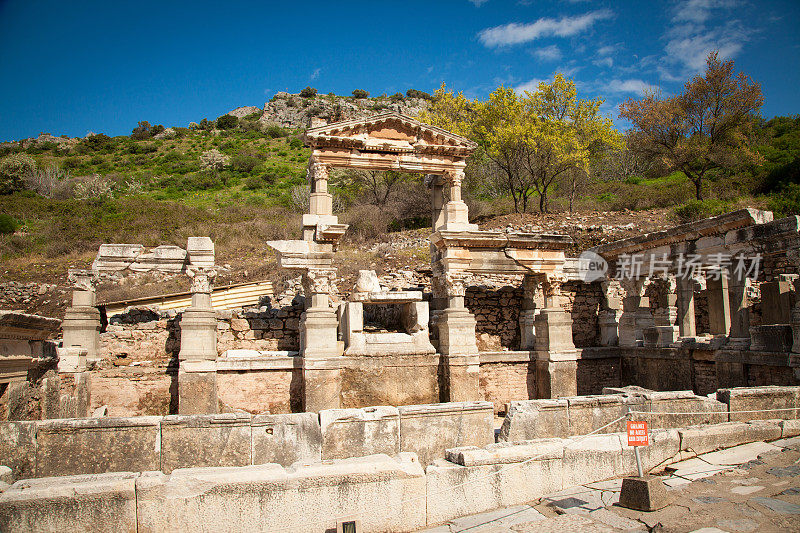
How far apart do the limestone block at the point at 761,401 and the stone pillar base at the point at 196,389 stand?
9430 millimetres

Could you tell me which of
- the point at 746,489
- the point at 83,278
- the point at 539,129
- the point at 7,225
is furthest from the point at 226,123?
the point at 746,489

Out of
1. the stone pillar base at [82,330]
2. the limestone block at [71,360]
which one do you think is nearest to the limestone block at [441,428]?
the limestone block at [71,360]

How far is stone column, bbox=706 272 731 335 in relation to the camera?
13500mm

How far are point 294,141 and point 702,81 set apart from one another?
123ft

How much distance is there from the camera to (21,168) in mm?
34281

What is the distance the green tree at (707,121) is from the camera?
1049 inches

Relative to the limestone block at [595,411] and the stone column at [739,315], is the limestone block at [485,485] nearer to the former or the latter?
the limestone block at [595,411]

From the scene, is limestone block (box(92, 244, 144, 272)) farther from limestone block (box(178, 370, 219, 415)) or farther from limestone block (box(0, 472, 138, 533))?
limestone block (box(0, 472, 138, 533))

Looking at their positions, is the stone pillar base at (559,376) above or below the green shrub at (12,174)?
below

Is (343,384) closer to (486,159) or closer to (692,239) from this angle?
(692,239)

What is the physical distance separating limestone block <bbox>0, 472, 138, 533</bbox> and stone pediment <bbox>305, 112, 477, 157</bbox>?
9.93 meters

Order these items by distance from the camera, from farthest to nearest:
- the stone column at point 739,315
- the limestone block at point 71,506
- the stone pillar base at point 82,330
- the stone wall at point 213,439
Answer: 1. the stone pillar base at point 82,330
2. the stone column at point 739,315
3. the stone wall at point 213,439
4. the limestone block at point 71,506

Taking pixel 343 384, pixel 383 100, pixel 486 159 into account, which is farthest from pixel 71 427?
pixel 383 100

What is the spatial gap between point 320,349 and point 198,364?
2.57 m
